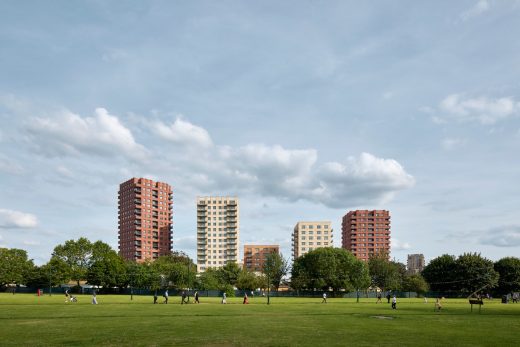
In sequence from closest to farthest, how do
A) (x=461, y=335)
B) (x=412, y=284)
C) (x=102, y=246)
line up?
(x=461, y=335) → (x=412, y=284) → (x=102, y=246)

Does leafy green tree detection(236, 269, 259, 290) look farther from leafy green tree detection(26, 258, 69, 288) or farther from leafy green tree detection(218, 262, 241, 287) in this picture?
leafy green tree detection(26, 258, 69, 288)

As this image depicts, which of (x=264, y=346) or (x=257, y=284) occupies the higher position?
(x=264, y=346)

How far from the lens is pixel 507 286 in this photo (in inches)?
5256

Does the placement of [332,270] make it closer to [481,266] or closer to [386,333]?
[481,266]

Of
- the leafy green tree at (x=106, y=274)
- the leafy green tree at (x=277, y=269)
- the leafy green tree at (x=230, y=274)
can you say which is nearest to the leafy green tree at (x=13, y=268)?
the leafy green tree at (x=106, y=274)

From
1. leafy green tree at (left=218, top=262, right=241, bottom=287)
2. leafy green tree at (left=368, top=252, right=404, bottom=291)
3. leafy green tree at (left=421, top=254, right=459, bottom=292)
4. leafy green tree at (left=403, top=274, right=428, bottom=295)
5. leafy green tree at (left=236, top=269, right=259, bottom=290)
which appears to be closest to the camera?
leafy green tree at (left=403, top=274, right=428, bottom=295)

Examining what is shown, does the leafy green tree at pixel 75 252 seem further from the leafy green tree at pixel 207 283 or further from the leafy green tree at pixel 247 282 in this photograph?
the leafy green tree at pixel 247 282

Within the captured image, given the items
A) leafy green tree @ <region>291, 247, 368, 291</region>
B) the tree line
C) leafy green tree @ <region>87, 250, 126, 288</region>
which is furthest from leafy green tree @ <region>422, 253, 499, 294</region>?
leafy green tree @ <region>87, 250, 126, 288</region>

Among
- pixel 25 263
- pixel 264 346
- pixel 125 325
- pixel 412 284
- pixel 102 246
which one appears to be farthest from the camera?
pixel 102 246

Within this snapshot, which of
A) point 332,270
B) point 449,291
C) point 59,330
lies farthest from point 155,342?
point 449,291

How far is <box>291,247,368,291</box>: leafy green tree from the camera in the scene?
426ft

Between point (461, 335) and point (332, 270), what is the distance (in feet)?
340

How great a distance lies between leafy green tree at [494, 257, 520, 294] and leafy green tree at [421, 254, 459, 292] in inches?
514

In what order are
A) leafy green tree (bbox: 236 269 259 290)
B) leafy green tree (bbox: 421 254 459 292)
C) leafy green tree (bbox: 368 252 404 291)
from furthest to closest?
leafy green tree (bbox: 368 252 404 291)
leafy green tree (bbox: 236 269 259 290)
leafy green tree (bbox: 421 254 459 292)
